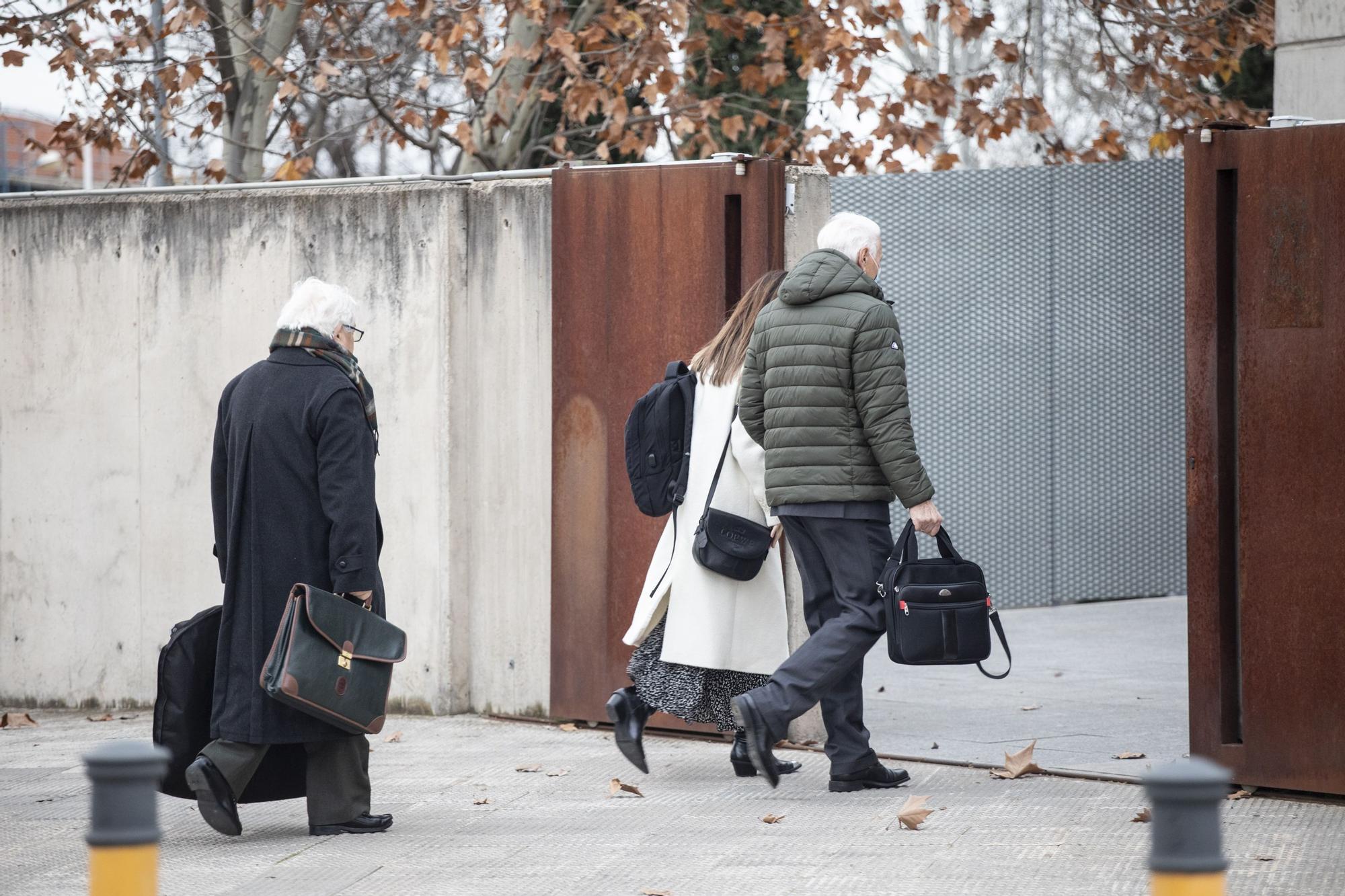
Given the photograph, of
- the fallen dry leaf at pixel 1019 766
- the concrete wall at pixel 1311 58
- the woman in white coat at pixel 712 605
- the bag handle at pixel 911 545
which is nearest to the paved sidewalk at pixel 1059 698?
the fallen dry leaf at pixel 1019 766

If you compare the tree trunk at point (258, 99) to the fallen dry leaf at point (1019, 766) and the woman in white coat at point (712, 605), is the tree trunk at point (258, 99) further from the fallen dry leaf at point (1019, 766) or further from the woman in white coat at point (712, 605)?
the fallen dry leaf at point (1019, 766)

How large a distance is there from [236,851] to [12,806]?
1.30 metres

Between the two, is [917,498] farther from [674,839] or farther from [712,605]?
[674,839]

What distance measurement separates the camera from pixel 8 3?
11.5 m

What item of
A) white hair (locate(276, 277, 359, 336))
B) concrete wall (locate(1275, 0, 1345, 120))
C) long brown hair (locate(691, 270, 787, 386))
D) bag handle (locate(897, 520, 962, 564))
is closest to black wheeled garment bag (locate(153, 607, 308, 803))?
white hair (locate(276, 277, 359, 336))

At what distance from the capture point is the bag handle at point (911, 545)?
5.80 meters

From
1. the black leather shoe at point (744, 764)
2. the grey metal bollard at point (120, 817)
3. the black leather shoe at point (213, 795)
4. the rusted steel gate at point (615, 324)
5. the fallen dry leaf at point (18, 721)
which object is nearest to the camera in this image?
the grey metal bollard at point (120, 817)

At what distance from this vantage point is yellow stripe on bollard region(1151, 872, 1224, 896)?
8.54 ft

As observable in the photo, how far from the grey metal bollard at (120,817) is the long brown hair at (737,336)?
11.9ft

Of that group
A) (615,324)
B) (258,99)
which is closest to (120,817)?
(615,324)

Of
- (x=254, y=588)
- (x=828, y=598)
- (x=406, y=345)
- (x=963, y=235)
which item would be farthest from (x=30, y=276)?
(x=963, y=235)

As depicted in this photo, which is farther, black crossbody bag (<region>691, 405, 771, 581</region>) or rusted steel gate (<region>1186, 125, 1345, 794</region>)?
black crossbody bag (<region>691, 405, 771, 581</region>)

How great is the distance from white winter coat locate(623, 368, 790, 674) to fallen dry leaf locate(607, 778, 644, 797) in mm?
467

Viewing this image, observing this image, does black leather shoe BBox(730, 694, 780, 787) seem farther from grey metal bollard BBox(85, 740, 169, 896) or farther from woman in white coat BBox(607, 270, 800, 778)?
grey metal bollard BBox(85, 740, 169, 896)
